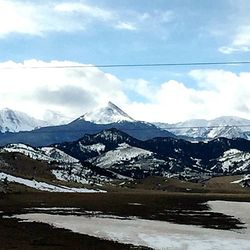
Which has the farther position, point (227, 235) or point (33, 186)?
point (33, 186)

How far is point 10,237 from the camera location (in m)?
47.0

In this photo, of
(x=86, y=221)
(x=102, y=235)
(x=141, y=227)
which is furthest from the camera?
(x=86, y=221)

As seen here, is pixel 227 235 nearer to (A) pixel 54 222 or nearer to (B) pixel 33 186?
(A) pixel 54 222

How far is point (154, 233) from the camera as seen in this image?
2140 inches

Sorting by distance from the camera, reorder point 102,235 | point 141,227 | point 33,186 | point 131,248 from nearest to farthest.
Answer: point 131,248 < point 102,235 < point 141,227 < point 33,186

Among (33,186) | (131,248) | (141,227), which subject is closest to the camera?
(131,248)

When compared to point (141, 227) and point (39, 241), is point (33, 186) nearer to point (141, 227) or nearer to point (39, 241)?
point (141, 227)

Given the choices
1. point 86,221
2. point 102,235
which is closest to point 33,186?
point 86,221

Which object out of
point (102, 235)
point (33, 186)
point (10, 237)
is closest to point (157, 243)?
point (102, 235)

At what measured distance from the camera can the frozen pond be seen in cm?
4588

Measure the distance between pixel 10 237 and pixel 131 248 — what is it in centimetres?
1165

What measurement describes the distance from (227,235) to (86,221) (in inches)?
818

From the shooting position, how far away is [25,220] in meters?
64.1

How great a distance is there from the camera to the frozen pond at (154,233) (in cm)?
4588
